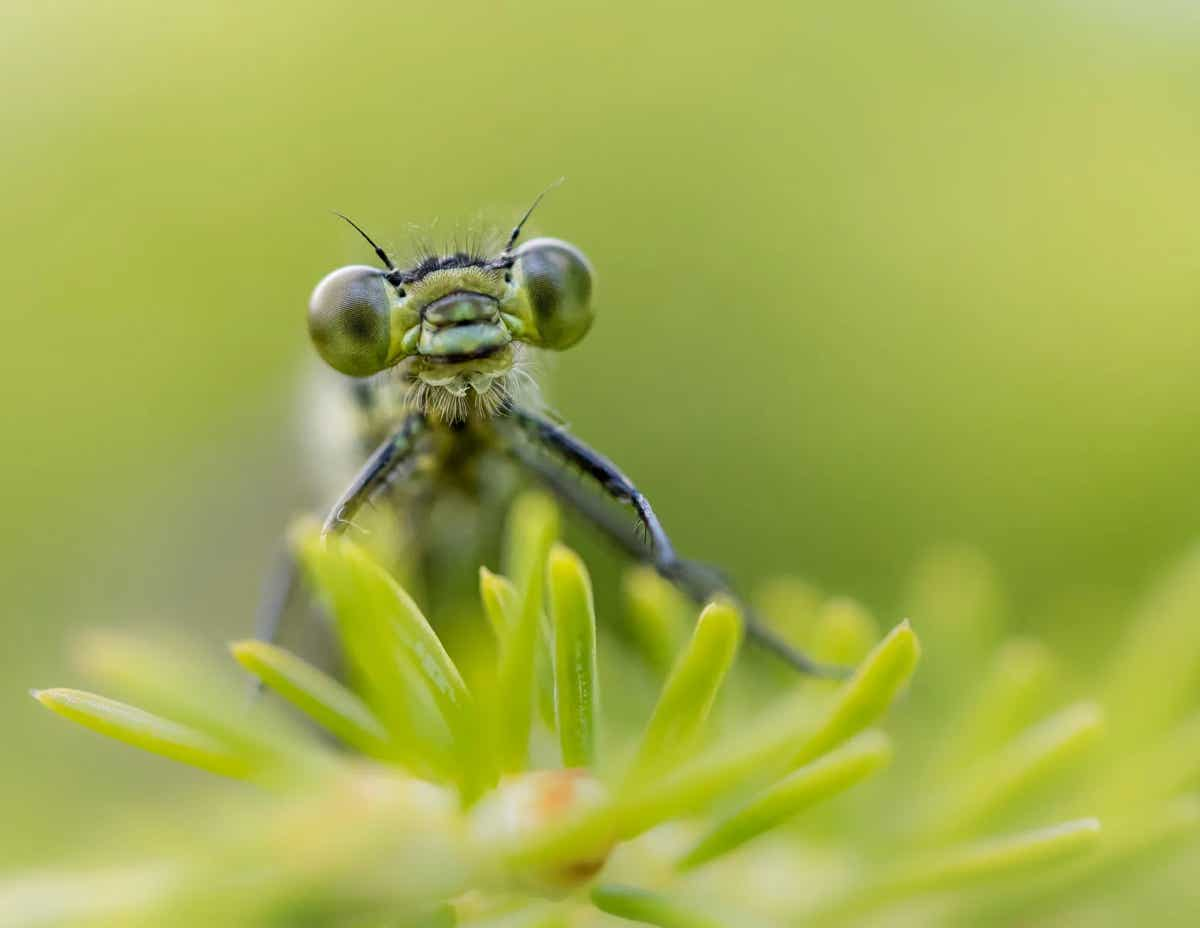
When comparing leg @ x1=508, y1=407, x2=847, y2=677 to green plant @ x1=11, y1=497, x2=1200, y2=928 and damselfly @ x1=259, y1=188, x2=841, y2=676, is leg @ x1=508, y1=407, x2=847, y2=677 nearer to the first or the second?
damselfly @ x1=259, y1=188, x2=841, y2=676

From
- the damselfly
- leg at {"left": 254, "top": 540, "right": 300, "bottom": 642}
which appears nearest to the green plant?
the damselfly

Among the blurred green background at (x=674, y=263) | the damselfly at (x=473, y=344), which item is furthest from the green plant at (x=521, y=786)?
the blurred green background at (x=674, y=263)

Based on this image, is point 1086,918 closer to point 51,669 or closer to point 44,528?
point 51,669

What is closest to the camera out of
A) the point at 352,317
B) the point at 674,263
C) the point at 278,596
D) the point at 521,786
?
the point at 521,786

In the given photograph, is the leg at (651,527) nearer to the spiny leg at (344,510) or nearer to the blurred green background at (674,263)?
the blurred green background at (674,263)

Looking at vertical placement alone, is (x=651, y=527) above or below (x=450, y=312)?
below

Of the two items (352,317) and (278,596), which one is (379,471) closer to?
(352,317)

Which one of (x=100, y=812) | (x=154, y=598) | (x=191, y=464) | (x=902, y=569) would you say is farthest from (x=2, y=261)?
(x=902, y=569)

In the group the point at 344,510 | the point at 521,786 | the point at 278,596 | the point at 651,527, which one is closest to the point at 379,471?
the point at 344,510
